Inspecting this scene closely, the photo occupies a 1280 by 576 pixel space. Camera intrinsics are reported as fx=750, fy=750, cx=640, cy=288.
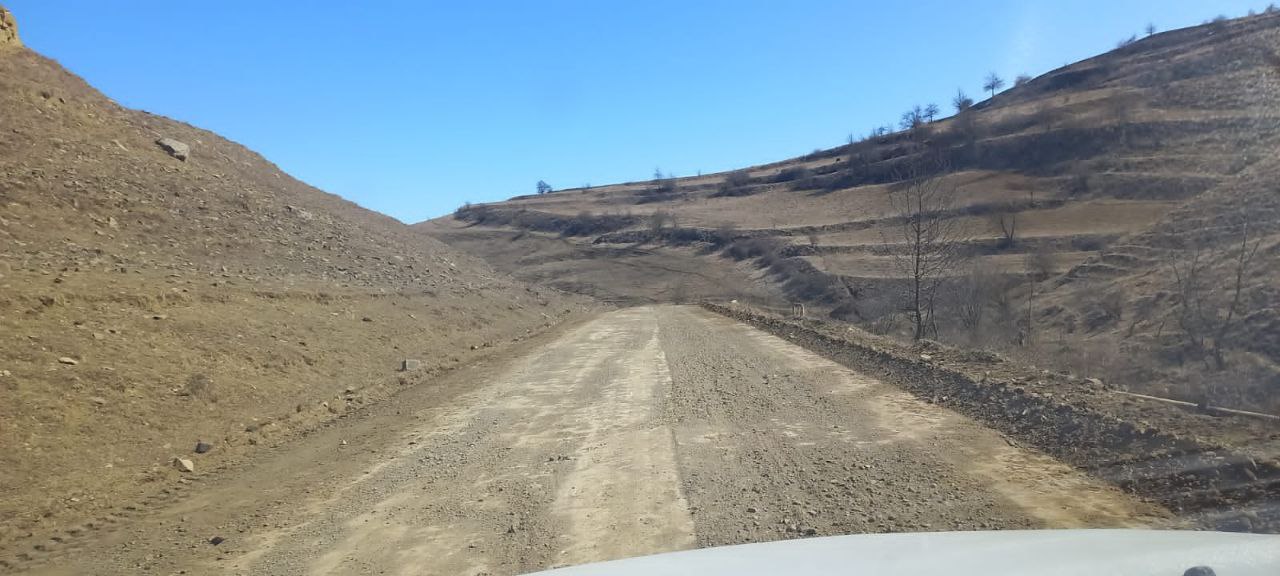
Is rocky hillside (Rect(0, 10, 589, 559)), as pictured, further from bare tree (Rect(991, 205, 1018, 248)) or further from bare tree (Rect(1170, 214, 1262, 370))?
bare tree (Rect(991, 205, 1018, 248))

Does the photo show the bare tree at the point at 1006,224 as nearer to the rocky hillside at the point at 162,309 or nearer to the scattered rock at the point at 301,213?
the rocky hillside at the point at 162,309

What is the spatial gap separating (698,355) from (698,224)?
71.4m

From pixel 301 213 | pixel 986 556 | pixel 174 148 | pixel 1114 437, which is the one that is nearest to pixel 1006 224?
pixel 301 213

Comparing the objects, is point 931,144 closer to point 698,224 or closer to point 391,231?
point 698,224

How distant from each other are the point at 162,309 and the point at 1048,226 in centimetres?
5527

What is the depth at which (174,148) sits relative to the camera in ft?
87.9

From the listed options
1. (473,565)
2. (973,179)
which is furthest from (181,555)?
(973,179)

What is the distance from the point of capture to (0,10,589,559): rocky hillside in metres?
8.45

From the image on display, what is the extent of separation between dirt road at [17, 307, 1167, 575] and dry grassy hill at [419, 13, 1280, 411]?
23.0 ft

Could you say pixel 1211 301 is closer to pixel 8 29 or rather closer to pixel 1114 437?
pixel 1114 437

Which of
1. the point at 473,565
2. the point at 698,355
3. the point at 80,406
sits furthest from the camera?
the point at 698,355

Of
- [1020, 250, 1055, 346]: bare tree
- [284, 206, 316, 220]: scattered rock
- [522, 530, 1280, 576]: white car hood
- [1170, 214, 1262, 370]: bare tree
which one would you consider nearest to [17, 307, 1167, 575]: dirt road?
[522, 530, 1280, 576]: white car hood

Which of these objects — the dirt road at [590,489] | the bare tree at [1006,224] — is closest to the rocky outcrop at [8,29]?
the dirt road at [590,489]

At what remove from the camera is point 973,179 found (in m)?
74.8
